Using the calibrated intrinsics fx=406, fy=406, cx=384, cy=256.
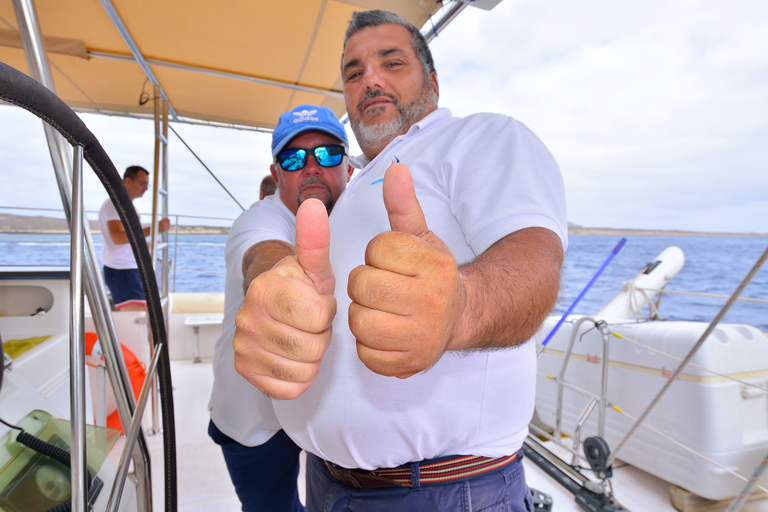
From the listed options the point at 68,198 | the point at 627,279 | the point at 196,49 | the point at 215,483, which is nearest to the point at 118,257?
the point at 196,49

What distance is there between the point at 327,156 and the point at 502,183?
838 millimetres

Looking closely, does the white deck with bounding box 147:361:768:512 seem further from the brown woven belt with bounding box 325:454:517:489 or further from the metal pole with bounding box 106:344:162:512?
the brown woven belt with bounding box 325:454:517:489

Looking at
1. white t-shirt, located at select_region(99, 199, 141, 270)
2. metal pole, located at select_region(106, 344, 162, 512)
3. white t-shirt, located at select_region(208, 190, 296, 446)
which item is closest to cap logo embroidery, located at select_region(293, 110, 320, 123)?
white t-shirt, located at select_region(208, 190, 296, 446)

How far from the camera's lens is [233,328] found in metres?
1.20

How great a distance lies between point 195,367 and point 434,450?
3426 millimetres

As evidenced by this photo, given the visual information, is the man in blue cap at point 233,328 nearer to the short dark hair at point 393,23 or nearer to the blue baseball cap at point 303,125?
the blue baseball cap at point 303,125

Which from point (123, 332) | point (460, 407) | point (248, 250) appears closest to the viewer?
point (460, 407)

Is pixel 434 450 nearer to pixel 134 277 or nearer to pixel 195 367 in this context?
pixel 134 277

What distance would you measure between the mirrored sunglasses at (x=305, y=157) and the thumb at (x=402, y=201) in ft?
3.03

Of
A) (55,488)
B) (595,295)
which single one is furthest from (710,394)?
(595,295)

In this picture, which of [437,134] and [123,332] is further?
[123,332]

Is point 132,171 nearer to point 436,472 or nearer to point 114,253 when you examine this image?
point 114,253

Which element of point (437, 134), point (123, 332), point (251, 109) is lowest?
point (123, 332)

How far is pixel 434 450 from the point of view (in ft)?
2.22
